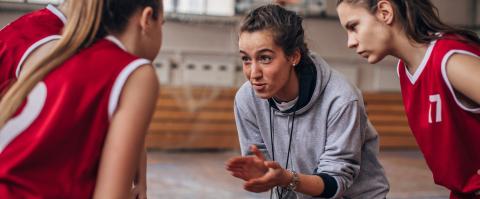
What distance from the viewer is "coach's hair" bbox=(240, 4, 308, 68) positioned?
215 centimetres

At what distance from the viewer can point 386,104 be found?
29.8 feet

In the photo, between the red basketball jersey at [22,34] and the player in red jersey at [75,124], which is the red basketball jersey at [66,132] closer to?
the player in red jersey at [75,124]

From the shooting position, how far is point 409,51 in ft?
6.78

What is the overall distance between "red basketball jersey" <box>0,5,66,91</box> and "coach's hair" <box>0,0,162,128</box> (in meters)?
0.52

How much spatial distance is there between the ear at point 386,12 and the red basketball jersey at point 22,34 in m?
0.93

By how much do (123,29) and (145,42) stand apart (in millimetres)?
60

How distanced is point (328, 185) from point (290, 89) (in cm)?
34

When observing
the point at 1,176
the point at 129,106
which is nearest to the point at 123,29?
the point at 129,106

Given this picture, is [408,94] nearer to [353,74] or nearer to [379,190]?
[379,190]

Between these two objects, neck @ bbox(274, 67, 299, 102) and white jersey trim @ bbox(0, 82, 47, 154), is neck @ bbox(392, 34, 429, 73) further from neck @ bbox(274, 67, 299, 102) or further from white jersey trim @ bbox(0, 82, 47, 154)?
white jersey trim @ bbox(0, 82, 47, 154)

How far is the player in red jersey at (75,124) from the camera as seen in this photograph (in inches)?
53.7

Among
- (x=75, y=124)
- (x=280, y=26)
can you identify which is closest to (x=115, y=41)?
(x=75, y=124)

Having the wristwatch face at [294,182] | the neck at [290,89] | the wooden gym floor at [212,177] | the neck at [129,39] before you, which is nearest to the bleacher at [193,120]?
the wooden gym floor at [212,177]

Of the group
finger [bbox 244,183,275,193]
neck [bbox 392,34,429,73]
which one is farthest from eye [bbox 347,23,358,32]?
finger [bbox 244,183,275,193]
